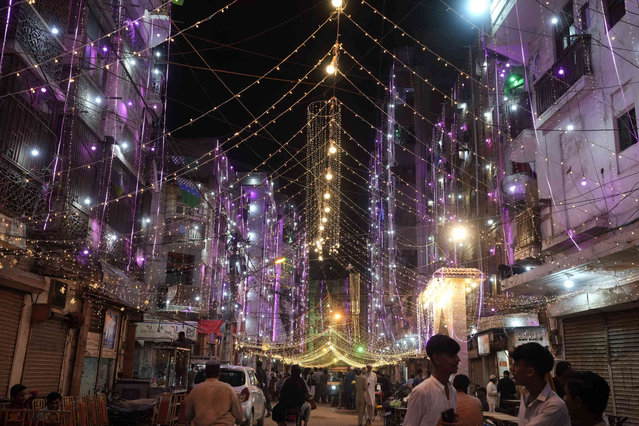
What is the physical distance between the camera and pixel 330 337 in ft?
109

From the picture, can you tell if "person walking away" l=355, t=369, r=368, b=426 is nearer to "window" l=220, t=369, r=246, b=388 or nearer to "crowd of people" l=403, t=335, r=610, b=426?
"window" l=220, t=369, r=246, b=388

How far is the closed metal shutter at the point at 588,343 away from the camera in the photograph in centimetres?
1320

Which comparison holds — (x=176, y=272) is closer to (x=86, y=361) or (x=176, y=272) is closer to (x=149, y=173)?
(x=149, y=173)

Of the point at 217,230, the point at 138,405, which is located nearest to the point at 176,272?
the point at 217,230

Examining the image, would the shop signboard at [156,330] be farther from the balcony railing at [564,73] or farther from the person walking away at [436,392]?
the person walking away at [436,392]

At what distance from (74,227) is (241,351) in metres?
30.3

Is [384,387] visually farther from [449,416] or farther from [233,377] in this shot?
[449,416]

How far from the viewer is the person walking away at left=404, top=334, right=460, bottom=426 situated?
3.73 metres

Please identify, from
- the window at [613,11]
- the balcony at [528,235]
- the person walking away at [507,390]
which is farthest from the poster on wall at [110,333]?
the window at [613,11]

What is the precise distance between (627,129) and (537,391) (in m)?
11.0

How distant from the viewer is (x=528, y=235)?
17.7 metres

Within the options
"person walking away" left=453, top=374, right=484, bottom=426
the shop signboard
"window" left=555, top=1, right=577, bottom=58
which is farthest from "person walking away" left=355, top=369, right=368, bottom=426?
"person walking away" left=453, top=374, right=484, bottom=426

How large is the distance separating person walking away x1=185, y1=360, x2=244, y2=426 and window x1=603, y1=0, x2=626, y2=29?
12080mm

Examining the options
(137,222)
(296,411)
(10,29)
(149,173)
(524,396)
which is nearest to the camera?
(524,396)
